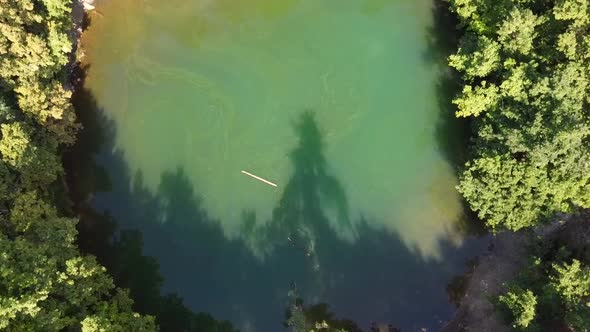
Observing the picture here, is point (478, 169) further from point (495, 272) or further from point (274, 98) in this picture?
point (274, 98)

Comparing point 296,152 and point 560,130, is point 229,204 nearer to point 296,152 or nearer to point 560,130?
A: point 296,152

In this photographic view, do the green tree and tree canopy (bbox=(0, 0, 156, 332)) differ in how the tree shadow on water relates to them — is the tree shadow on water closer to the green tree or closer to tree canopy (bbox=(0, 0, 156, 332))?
tree canopy (bbox=(0, 0, 156, 332))

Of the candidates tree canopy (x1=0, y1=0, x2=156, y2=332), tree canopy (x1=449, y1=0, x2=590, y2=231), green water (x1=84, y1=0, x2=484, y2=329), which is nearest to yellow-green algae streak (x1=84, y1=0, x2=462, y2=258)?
green water (x1=84, y1=0, x2=484, y2=329)

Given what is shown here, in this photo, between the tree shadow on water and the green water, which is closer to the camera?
the tree shadow on water

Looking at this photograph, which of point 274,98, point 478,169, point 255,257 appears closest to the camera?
point 478,169

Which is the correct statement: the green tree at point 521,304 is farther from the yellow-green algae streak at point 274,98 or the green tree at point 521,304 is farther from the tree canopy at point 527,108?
the yellow-green algae streak at point 274,98

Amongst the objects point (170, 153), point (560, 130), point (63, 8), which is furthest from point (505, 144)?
point (63, 8)

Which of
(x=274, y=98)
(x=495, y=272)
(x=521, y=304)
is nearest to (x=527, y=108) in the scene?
(x=495, y=272)
